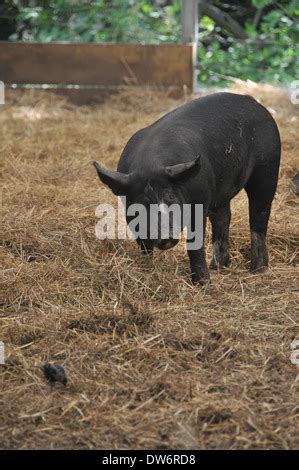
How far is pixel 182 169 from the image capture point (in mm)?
4785

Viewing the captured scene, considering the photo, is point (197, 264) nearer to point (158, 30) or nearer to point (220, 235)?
point (220, 235)

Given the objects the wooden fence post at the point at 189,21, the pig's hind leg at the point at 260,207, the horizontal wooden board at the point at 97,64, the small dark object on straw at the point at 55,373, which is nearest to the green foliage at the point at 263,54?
the wooden fence post at the point at 189,21

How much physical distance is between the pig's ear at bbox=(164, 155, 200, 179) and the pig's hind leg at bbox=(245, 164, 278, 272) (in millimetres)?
1081

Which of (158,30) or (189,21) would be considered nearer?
(189,21)

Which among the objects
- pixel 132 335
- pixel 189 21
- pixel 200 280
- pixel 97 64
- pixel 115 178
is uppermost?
pixel 115 178

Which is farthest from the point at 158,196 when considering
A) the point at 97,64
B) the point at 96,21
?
the point at 96,21

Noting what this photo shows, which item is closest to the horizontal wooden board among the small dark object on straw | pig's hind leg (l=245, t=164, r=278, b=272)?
pig's hind leg (l=245, t=164, r=278, b=272)

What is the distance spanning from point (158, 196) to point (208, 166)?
0.53m

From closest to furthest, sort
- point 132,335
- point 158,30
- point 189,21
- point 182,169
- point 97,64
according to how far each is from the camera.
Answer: point 132,335 < point 182,169 < point 97,64 < point 189,21 < point 158,30

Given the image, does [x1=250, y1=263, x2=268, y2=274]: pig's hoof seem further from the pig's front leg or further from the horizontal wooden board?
the horizontal wooden board

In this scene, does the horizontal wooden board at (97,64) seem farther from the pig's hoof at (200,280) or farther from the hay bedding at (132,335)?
the pig's hoof at (200,280)

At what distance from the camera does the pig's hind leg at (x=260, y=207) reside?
5797 mm

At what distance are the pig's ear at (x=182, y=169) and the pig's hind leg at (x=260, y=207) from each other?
1.08m

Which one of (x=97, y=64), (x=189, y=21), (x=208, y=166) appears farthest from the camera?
(x=189, y=21)
